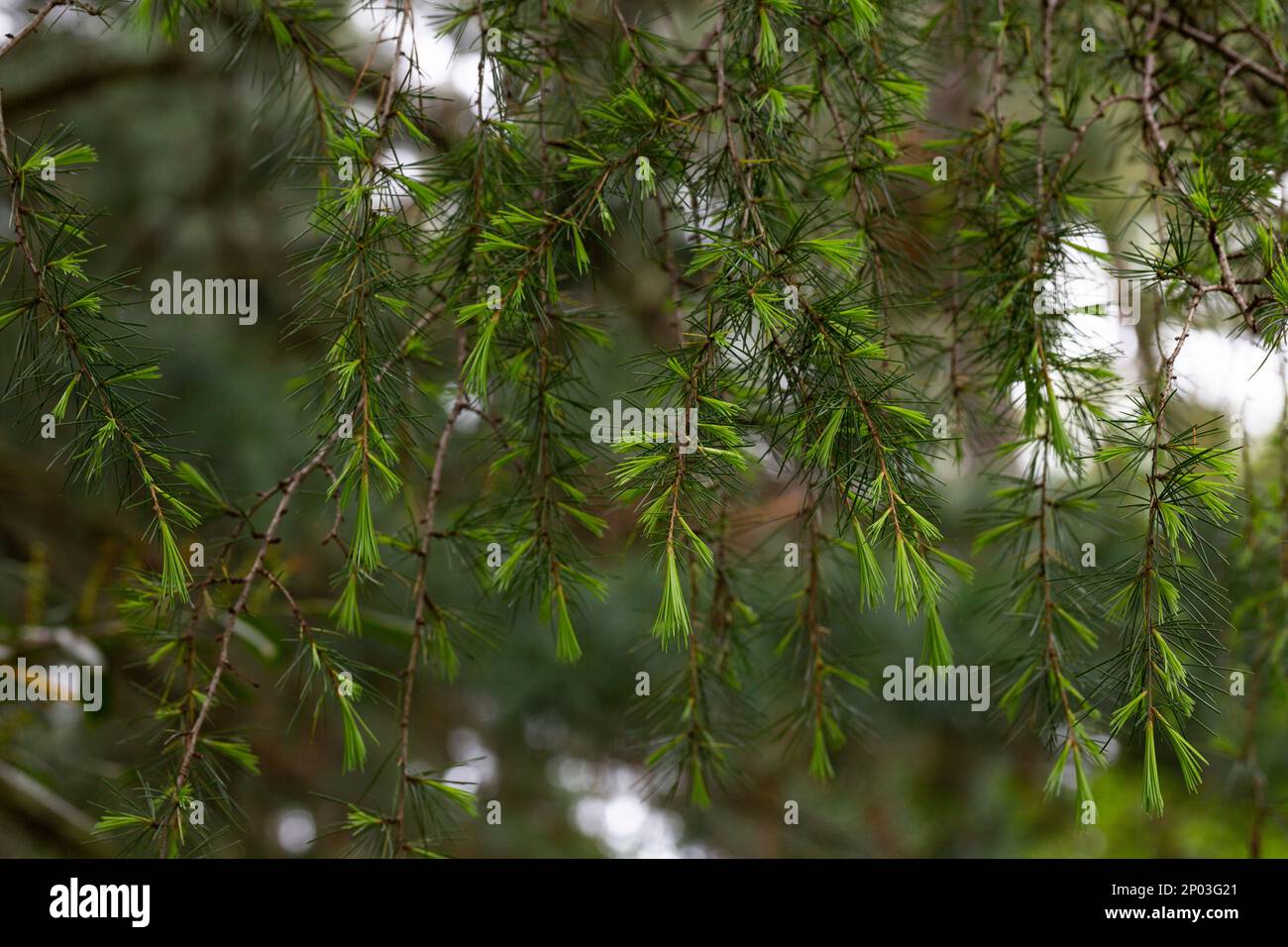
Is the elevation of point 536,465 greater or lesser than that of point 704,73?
lesser

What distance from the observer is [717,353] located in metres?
0.69

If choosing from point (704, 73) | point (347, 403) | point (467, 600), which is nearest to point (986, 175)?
point (704, 73)

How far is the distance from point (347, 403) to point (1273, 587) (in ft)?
3.72

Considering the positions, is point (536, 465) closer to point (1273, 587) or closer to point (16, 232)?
point (16, 232)

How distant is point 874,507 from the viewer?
0.66 m

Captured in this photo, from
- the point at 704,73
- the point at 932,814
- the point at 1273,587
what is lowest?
the point at 932,814

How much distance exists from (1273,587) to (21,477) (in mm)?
2338

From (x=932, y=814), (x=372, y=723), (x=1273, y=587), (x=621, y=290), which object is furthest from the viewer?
(x=932, y=814)

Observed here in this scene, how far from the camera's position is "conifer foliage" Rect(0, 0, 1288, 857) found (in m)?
0.67

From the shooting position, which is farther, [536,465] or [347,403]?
[536,465]

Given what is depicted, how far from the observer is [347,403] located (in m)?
0.71

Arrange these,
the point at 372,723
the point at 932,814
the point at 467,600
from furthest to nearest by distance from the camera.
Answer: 1. the point at 932,814
2. the point at 372,723
3. the point at 467,600

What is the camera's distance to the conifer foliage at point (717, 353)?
2.20 ft
